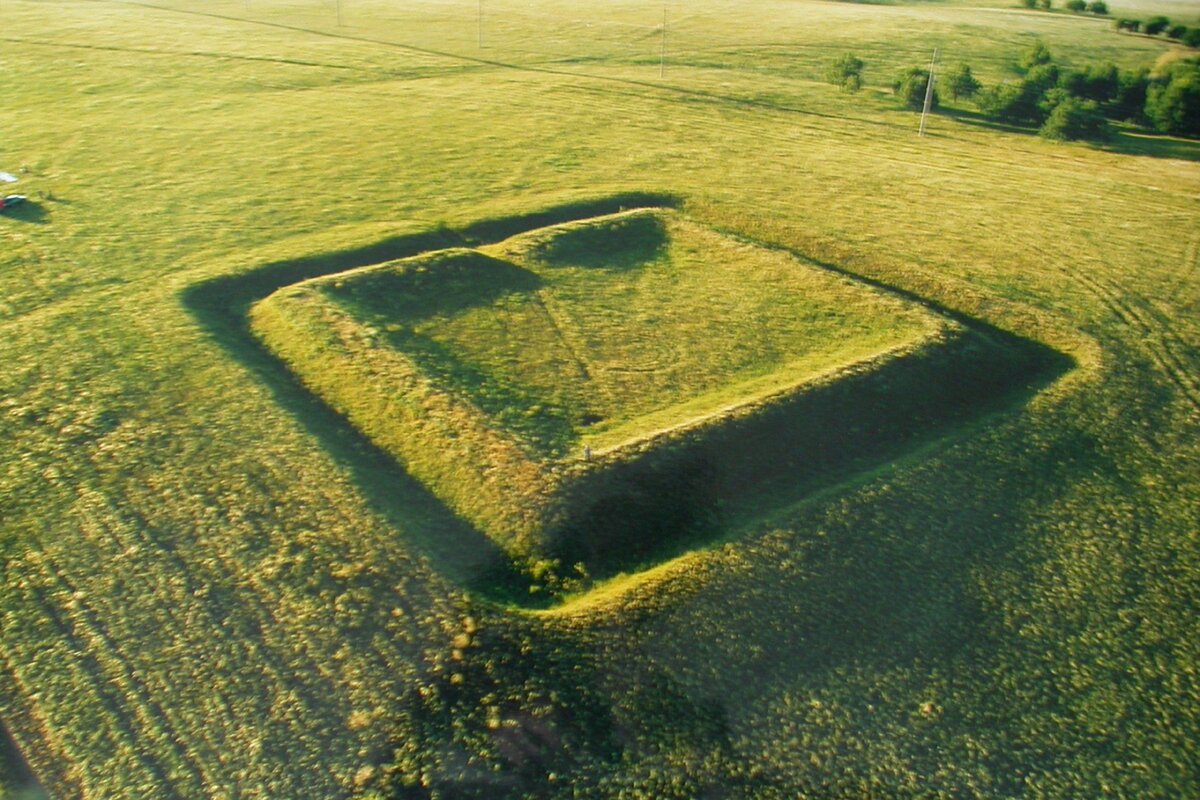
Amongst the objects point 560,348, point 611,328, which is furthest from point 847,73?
point 560,348

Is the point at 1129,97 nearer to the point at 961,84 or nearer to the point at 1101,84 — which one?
the point at 1101,84

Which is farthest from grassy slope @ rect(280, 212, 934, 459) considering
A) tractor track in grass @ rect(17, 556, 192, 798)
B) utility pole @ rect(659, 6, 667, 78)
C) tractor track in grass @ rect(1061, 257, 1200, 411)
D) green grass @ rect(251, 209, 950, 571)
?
utility pole @ rect(659, 6, 667, 78)

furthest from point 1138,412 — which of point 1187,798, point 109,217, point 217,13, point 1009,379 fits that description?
point 217,13

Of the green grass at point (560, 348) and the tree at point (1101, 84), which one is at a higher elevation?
the tree at point (1101, 84)

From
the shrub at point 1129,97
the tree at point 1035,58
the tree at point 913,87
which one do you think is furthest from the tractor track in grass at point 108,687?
the tree at point 1035,58

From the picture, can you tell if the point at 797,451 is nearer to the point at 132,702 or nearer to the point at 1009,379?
the point at 1009,379

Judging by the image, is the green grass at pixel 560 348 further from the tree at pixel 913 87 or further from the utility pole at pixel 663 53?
the utility pole at pixel 663 53
